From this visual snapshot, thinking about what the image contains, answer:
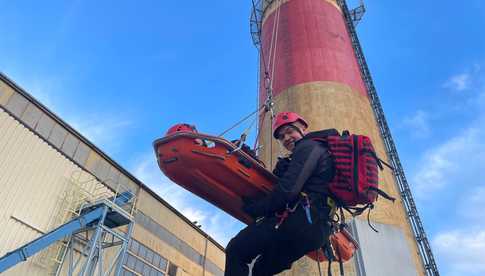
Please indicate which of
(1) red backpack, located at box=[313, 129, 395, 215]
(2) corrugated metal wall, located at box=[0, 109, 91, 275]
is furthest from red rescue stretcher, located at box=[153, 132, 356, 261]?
(2) corrugated metal wall, located at box=[0, 109, 91, 275]

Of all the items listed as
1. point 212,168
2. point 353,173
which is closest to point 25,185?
point 212,168

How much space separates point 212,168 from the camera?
3.62 m

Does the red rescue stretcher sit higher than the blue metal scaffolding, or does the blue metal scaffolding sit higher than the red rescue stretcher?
the blue metal scaffolding

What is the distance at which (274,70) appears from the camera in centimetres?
1188

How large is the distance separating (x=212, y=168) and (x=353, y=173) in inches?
50.8

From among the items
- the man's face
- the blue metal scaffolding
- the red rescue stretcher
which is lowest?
the red rescue stretcher

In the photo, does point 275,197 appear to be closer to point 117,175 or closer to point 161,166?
point 161,166

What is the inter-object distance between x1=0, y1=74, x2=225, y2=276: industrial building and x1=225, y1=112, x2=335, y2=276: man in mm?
10839

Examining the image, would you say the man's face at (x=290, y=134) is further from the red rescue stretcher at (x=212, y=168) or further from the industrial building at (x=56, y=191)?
the industrial building at (x=56, y=191)

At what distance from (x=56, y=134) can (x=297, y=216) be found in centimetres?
1281

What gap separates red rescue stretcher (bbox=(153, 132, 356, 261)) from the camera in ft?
11.8

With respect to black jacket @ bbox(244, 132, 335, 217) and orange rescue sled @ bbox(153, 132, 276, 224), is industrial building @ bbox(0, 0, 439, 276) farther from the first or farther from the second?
black jacket @ bbox(244, 132, 335, 217)

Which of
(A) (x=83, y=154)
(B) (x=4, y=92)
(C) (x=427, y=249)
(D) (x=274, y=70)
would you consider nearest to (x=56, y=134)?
(A) (x=83, y=154)

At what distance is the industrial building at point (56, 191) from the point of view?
38.9 feet
